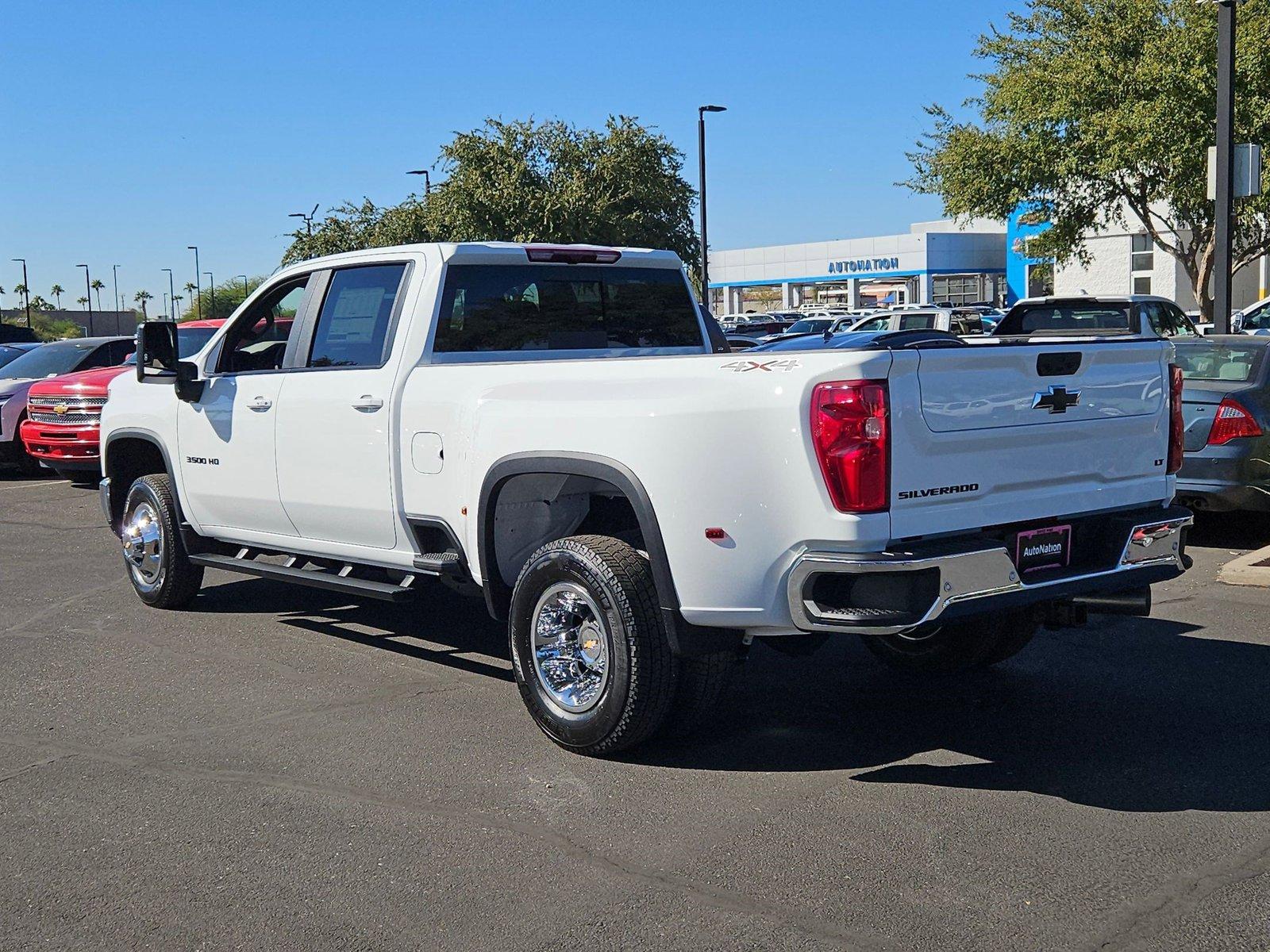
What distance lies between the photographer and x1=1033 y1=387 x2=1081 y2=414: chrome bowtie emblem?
16.4ft

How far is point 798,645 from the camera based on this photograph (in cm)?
548

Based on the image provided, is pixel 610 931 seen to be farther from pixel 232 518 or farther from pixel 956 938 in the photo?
pixel 232 518

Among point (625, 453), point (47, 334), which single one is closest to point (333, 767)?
point (625, 453)

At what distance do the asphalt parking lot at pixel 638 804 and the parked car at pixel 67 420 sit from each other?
7.36 metres

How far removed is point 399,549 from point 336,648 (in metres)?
1.26

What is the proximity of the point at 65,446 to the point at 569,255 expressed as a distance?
376 inches

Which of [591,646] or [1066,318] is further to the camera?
[1066,318]

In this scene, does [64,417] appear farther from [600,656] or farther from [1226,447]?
[1226,447]

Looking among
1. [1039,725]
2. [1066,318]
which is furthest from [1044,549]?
[1066,318]

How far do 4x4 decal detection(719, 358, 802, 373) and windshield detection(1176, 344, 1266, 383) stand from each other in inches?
246

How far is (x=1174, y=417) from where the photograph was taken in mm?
5637

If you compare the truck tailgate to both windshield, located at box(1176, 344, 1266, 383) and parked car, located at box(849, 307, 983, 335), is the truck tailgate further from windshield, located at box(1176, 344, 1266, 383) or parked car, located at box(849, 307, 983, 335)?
parked car, located at box(849, 307, 983, 335)

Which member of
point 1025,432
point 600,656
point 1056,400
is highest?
point 1056,400

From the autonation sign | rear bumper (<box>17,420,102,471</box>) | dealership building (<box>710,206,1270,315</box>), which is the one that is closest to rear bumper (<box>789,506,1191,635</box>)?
rear bumper (<box>17,420,102,471</box>)
